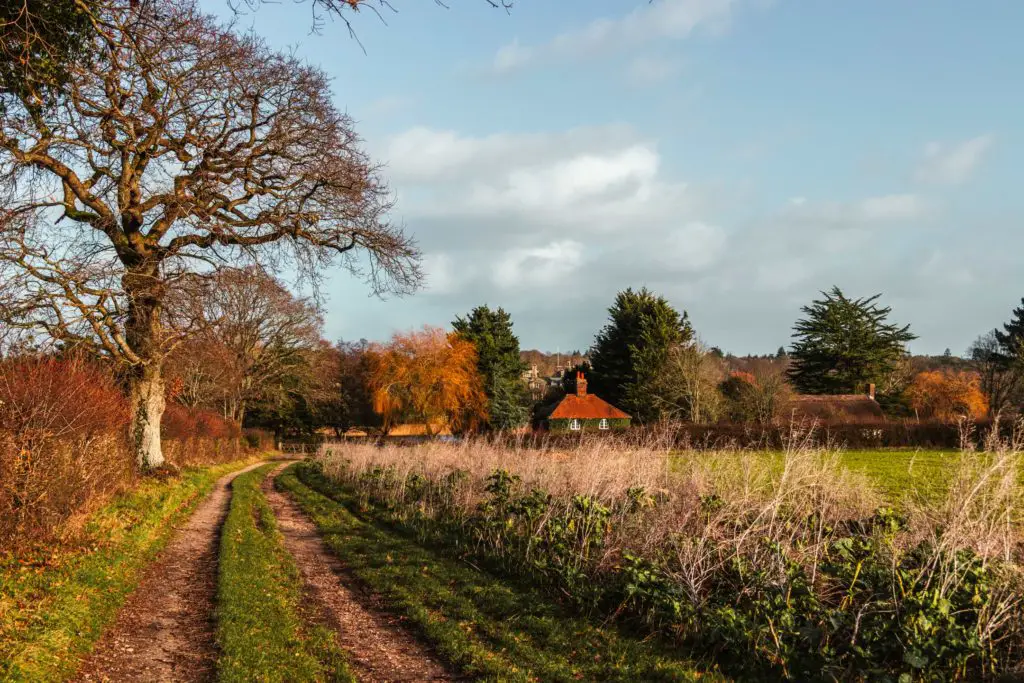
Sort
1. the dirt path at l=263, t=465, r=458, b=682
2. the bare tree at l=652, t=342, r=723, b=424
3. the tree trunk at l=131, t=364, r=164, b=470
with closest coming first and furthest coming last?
the dirt path at l=263, t=465, r=458, b=682 → the tree trunk at l=131, t=364, r=164, b=470 → the bare tree at l=652, t=342, r=723, b=424

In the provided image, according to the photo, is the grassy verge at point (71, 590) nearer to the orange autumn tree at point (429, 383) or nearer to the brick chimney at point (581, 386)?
the orange autumn tree at point (429, 383)

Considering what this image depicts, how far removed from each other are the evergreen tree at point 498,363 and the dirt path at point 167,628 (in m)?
42.4

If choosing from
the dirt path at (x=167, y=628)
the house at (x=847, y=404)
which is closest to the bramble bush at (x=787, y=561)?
the dirt path at (x=167, y=628)

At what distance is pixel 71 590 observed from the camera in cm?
730

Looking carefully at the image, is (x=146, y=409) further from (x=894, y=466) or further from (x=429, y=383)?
(x=429, y=383)

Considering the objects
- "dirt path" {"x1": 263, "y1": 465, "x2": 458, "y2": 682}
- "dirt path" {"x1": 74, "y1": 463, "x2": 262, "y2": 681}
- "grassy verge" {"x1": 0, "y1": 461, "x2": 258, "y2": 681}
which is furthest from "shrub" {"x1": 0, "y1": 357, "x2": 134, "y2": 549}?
"dirt path" {"x1": 263, "y1": 465, "x2": 458, "y2": 682}

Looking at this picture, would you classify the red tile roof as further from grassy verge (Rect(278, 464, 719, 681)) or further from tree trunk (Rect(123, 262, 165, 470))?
grassy verge (Rect(278, 464, 719, 681))

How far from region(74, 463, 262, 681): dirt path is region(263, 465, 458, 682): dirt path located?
3.93 feet

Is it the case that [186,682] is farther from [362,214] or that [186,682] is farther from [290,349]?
[290,349]

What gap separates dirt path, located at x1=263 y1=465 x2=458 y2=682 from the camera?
6023 mm

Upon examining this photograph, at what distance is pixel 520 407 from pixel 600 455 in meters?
43.2

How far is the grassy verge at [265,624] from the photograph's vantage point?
19.3 feet

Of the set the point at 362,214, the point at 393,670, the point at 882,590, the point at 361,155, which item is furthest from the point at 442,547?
the point at 361,155

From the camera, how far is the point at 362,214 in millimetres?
17172
